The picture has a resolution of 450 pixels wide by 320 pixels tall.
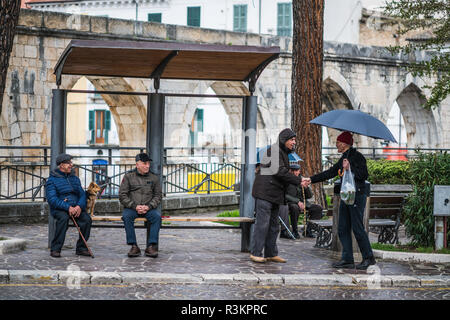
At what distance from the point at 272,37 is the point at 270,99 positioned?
2005 mm

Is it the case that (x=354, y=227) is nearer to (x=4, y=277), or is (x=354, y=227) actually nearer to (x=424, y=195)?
(x=424, y=195)

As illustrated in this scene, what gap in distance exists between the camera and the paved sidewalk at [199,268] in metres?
8.03

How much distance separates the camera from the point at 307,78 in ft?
45.3

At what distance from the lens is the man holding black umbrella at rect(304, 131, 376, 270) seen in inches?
350

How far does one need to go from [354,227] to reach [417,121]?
916 inches

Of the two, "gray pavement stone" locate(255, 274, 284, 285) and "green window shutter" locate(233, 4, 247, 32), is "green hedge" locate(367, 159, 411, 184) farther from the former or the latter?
"green window shutter" locate(233, 4, 247, 32)

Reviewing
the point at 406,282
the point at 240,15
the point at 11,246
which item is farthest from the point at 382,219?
the point at 240,15

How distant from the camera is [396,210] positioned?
11.1 meters

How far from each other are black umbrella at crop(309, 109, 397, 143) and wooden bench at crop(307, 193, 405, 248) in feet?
6.09

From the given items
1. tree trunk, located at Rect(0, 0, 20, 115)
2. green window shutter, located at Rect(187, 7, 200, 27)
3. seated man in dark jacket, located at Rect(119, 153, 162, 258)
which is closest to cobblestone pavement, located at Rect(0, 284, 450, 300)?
seated man in dark jacket, located at Rect(119, 153, 162, 258)

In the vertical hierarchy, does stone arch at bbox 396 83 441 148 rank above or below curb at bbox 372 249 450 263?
above

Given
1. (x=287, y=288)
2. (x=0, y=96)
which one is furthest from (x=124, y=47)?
(x=287, y=288)

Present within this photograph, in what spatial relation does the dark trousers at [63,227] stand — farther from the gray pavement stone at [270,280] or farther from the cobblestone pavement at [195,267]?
the gray pavement stone at [270,280]
